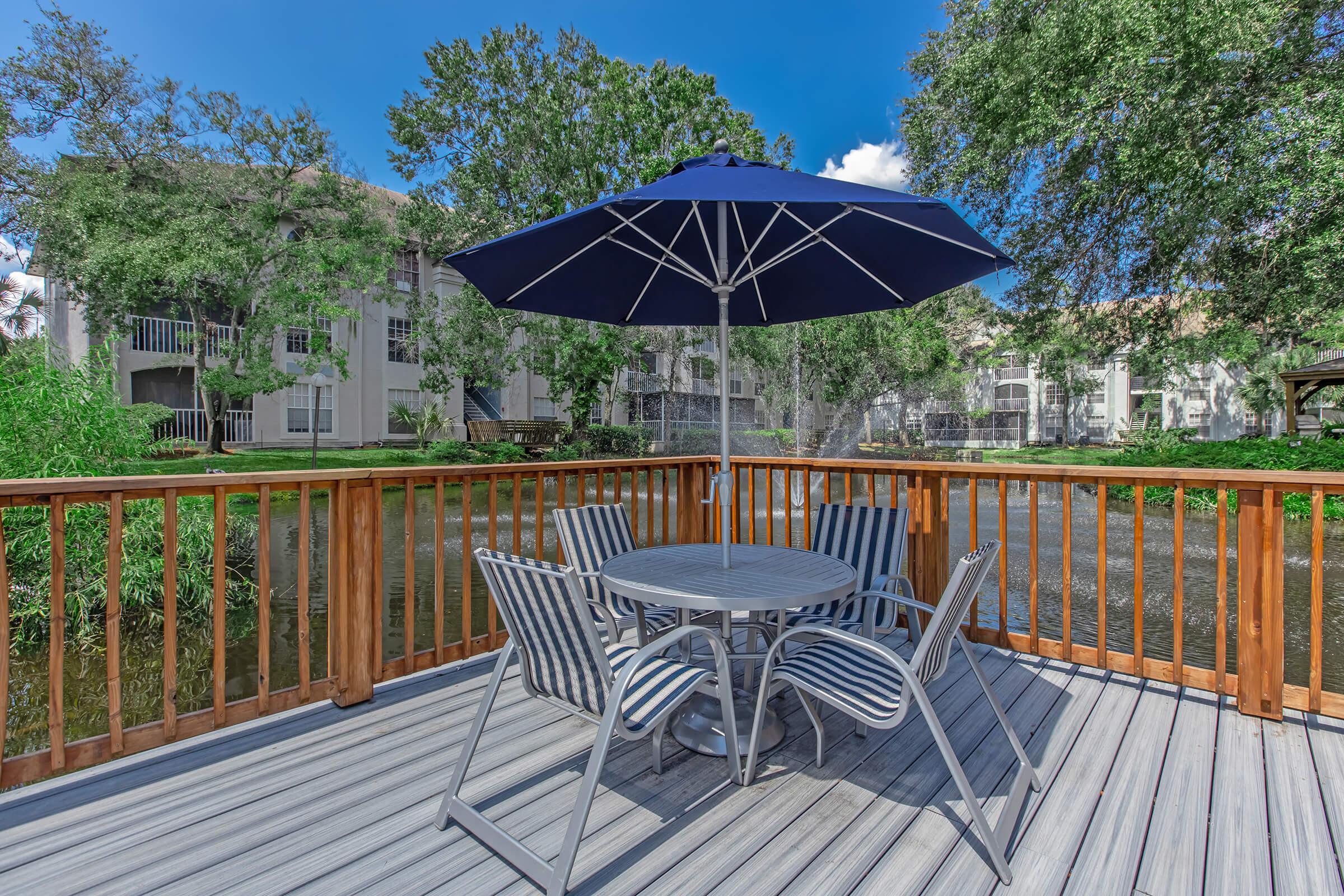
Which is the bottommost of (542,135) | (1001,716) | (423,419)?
(1001,716)

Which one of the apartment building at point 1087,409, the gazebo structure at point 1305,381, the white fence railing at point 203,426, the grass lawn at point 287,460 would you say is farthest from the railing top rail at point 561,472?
the apartment building at point 1087,409

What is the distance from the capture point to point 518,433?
1947cm

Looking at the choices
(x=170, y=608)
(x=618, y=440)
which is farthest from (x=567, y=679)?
(x=618, y=440)

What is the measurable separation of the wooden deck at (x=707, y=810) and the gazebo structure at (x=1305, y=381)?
46.0 feet

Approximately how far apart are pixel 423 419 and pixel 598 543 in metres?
19.0

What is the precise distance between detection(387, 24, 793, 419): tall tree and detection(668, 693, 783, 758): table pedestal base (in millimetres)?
13161

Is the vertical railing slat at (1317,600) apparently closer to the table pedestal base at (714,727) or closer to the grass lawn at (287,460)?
the table pedestal base at (714,727)

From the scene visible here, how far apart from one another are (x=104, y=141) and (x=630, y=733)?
19207mm

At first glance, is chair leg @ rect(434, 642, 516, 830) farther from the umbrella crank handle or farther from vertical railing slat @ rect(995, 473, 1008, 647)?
vertical railing slat @ rect(995, 473, 1008, 647)

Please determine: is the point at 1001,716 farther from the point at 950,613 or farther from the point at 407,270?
the point at 407,270

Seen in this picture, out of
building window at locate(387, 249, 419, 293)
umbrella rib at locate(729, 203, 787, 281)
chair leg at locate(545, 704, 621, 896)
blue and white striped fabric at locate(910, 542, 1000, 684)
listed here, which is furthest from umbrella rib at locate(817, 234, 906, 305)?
building window at locate(387, 249, 419, 293)

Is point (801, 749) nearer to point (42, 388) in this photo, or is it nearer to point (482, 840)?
point (482, 840)

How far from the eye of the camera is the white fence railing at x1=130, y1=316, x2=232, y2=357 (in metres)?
17.2

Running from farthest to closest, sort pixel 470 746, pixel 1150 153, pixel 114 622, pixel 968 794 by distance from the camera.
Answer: pixel 1150 153 < pixel 114 622 < pixel 470 746 < pixel 968 794
